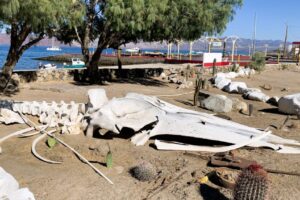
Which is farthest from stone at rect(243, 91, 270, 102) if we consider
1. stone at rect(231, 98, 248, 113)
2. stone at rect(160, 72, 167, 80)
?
stone at rect(160, 72, 167, 80)

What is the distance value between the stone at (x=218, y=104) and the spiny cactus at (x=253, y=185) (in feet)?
28.6

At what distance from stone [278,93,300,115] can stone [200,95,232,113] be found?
2.01 metres

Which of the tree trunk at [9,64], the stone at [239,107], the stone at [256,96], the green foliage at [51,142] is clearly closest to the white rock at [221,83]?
the stone at [256,96]

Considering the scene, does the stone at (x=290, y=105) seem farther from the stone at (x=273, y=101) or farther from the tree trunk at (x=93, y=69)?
the tree trunk at (x=93, y=69)

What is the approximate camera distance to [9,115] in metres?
10.7

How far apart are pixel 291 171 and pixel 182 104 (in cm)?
847

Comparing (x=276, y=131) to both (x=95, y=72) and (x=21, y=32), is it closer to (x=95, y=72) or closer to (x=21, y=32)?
(x=21, y=32)

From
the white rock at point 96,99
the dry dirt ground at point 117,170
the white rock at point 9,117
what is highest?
the white rock at point 96,99

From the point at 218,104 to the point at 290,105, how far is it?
2.46 metres

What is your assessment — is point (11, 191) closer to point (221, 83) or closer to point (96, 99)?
point (96, 99)

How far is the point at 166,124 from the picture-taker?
9.44 meters

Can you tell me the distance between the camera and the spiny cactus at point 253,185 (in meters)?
5.98

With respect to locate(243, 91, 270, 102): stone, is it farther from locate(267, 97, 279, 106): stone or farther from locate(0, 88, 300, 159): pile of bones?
locate(0, 88, 300, 159): pile of bones

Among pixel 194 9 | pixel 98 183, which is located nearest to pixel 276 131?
pixel 98 183
